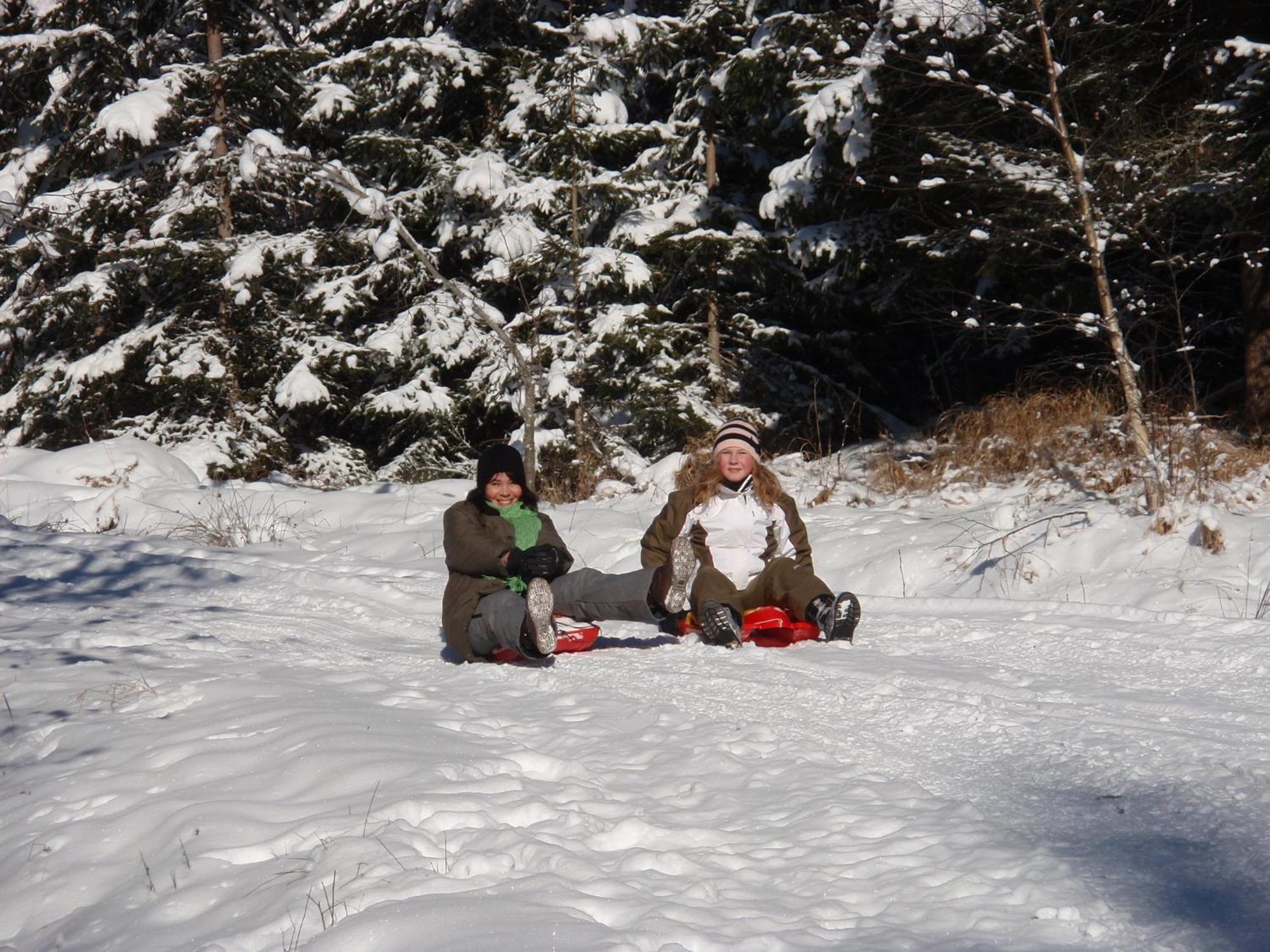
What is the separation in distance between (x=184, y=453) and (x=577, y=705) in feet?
40.4

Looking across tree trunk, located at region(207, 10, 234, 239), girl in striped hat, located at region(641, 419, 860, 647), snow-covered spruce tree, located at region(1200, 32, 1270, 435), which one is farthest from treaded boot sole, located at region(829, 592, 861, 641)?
tree trunk, located at region(207, 10, 234, 239)

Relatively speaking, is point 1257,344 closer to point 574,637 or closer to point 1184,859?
point 574,637

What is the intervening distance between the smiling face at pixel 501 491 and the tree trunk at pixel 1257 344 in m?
6.18

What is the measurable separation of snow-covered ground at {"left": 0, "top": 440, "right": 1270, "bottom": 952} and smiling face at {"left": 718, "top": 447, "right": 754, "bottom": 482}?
103cm

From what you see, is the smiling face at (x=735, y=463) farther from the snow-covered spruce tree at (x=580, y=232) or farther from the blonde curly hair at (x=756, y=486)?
the snow-covered spruce tree at (x=580, y=232)

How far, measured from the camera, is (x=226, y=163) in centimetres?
1573

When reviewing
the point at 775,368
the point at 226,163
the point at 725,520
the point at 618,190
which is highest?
the point at 226,163

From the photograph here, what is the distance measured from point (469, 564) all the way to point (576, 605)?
A: 59 cm

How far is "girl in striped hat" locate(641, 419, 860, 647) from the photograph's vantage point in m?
5.85

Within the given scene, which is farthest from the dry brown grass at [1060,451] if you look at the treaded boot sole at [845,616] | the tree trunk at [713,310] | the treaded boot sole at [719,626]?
the treaded boot sole at [719,626]

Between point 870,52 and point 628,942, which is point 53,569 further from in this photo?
point 870,52

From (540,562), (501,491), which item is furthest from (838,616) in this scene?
(501,491)

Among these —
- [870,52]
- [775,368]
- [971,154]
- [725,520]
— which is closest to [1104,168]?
[971,154]

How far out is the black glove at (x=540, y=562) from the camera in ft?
17.5
